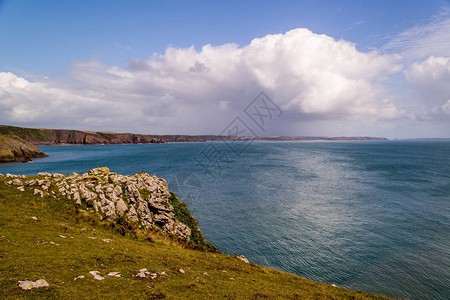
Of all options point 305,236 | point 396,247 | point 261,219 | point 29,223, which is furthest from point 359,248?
point 29,223

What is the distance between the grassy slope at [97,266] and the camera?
10062 millimetres

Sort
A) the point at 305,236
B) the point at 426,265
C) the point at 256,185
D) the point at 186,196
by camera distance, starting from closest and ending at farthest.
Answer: the point at 426,265
the point at 305,236
the point at 186,196
the point at 256,185

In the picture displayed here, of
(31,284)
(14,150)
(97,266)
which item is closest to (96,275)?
(97,266)

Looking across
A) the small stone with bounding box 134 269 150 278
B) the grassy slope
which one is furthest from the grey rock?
the small stone with bounding box 134 269 150 278

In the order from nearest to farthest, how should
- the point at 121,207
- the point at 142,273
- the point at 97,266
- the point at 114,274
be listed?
1. the point at 114,274
2. the point at 97,266
3. the point at 142,273
4. the point at 121,207

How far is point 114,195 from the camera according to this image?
2411 cm

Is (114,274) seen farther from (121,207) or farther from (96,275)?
(121,207)

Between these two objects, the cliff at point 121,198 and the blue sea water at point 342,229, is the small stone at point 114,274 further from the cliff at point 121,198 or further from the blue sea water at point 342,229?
the blue sea water at point 342,229

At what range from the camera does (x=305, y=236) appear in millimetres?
32406

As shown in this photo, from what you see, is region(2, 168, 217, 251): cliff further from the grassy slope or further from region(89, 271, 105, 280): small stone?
region(89, 271, 105, 280): small stone

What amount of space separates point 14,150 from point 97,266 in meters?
149

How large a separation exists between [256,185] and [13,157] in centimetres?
13520

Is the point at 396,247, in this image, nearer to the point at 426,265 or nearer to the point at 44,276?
the point at 426,265

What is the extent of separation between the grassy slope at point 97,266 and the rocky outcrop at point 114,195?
46.6 inches
